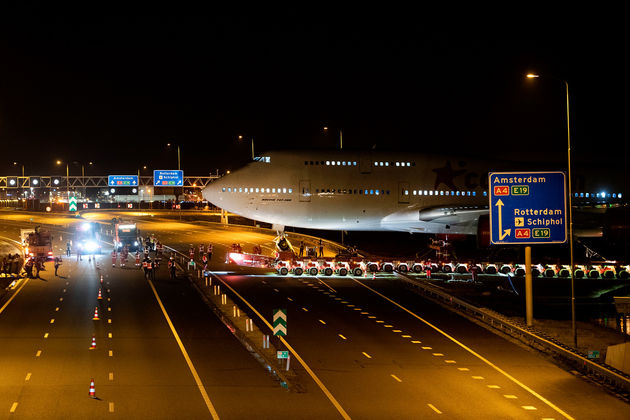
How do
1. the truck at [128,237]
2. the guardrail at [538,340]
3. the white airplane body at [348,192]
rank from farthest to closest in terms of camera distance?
the truck at [128,237], the white airplane body at [348,192], the guardrail at [538,340]

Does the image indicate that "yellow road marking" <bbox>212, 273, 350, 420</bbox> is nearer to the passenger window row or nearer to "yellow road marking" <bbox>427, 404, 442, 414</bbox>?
"yellow road marking" <bbox>427, 404, 442, 414</bbox>

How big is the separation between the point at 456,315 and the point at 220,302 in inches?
483

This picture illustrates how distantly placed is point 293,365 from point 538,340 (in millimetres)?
10438

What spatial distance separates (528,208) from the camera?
32969 mm

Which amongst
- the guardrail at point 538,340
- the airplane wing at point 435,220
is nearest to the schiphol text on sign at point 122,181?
the airplane wing at point 435,220

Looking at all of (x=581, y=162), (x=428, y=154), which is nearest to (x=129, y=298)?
(x=428, y=154)

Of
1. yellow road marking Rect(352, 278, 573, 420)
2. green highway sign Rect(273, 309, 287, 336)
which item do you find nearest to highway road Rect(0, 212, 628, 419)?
yellow road marking Rect(352, 278, 573, 420)

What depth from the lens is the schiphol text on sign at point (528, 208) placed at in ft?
107

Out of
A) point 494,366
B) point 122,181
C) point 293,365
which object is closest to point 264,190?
point 293,365

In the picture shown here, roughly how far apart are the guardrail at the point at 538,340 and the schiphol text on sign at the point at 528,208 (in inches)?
153

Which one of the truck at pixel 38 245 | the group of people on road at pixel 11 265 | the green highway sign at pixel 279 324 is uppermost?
the truck at pixel 38 245

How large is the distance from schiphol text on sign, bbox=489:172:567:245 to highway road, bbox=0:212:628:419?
→ 4.69 m

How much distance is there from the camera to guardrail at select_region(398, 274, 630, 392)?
960 inches

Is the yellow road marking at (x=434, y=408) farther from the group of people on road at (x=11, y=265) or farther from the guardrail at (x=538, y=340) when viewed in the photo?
the group of people on road at (x=11, y=265)
